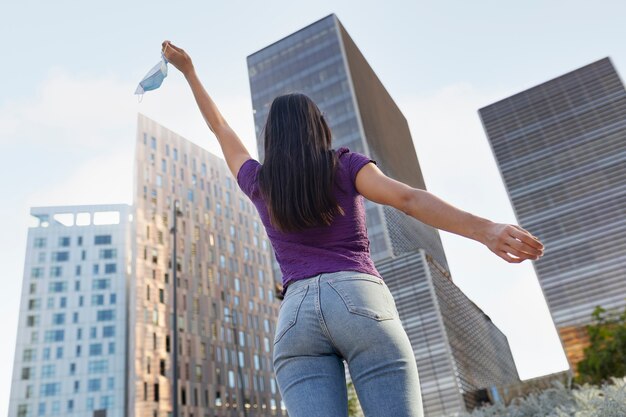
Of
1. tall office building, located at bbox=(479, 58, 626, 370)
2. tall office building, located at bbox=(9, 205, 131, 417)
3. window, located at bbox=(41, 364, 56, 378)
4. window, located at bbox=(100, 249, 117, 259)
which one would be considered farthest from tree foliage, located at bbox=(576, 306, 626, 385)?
window, located at bbox=(100, 249, 117, 259)

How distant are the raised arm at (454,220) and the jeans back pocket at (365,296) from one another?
0.22 meters

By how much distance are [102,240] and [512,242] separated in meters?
75.6

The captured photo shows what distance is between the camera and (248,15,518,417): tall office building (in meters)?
43.2

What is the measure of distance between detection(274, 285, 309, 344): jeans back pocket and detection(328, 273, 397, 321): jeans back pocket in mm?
89

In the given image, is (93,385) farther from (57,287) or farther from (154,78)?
(154,78)

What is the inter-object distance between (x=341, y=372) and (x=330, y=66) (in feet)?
196

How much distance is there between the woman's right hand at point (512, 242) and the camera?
52.4 inches

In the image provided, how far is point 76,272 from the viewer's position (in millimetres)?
68625

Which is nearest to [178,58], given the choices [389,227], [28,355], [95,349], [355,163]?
[355,163]

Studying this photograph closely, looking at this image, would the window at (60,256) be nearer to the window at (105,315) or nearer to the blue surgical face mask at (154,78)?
the window at (105,315)

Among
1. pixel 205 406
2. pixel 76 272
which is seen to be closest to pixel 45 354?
pixel 76 272

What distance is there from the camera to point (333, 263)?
5.06 feet

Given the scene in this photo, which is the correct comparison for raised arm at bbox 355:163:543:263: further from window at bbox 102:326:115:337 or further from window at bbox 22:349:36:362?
window at bbox 22:349:36:362

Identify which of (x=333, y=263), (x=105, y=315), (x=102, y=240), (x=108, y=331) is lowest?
(x=333, y=263)
